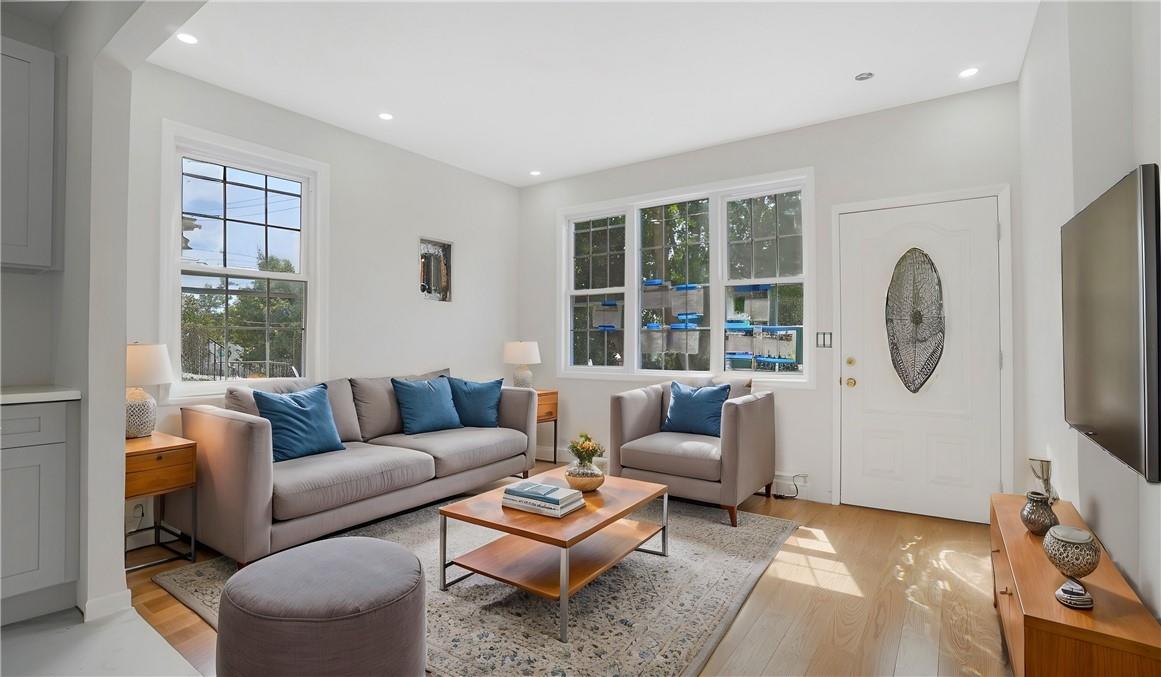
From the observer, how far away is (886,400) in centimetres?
366

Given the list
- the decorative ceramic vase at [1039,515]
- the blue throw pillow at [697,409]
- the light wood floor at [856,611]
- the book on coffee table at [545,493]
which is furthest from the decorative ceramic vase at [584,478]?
the decorative ceramic vase at [1039,515]

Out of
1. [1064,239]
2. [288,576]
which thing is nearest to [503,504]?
[288,576]

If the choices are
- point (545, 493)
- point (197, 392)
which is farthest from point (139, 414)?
point (545, 493)

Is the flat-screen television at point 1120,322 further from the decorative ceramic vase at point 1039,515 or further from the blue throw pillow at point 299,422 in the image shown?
the blue throw pillow at point 299,422

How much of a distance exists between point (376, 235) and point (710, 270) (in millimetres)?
2539

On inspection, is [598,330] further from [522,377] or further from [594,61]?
[594,61]

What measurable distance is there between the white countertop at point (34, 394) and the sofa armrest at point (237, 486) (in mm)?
590

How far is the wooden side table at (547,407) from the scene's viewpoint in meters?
4.85

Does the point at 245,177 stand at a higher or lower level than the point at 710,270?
higher

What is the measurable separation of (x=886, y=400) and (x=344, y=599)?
338 cm

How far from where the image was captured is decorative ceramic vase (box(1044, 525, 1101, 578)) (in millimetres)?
1500

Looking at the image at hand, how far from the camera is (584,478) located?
Result: 8.88 feet

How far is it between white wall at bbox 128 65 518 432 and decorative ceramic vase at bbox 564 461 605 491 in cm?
Answer: 207

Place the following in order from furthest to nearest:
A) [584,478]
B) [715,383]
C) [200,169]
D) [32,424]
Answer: [715,383] < [200,169] < [584,478] < [32,424]
